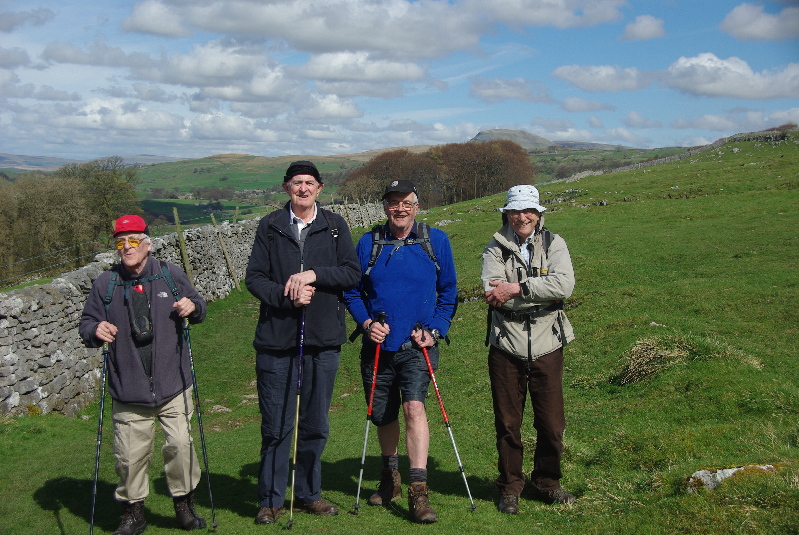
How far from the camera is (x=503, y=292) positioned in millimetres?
5449

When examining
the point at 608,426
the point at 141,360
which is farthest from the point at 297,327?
the point at 608,426

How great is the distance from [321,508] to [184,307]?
2202 mm

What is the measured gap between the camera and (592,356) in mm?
10602

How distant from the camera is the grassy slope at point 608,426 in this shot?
5379mm

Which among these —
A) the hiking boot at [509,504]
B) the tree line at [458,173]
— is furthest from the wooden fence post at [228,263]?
the tree line at [458,173]

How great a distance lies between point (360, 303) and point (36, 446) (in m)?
6.20

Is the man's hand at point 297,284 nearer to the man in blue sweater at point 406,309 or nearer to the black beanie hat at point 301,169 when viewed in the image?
the man in blue sweater at point 406,309

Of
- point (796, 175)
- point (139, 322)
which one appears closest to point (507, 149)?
point (796, 175)

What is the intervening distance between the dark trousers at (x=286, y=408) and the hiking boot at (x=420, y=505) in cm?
93

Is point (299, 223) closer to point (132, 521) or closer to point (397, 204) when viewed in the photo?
point (397, 204)

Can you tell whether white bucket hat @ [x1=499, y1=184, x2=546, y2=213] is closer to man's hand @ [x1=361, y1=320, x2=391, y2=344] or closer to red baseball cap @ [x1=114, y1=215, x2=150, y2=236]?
man's hand @ [x1=361, y1=320, x2=391, y2=344]

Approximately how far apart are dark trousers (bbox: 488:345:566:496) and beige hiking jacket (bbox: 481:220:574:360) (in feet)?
0.46

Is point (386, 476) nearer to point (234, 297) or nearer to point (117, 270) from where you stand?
point (117, 270)

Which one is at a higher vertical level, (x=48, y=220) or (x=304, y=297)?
(x=304, y=297)
